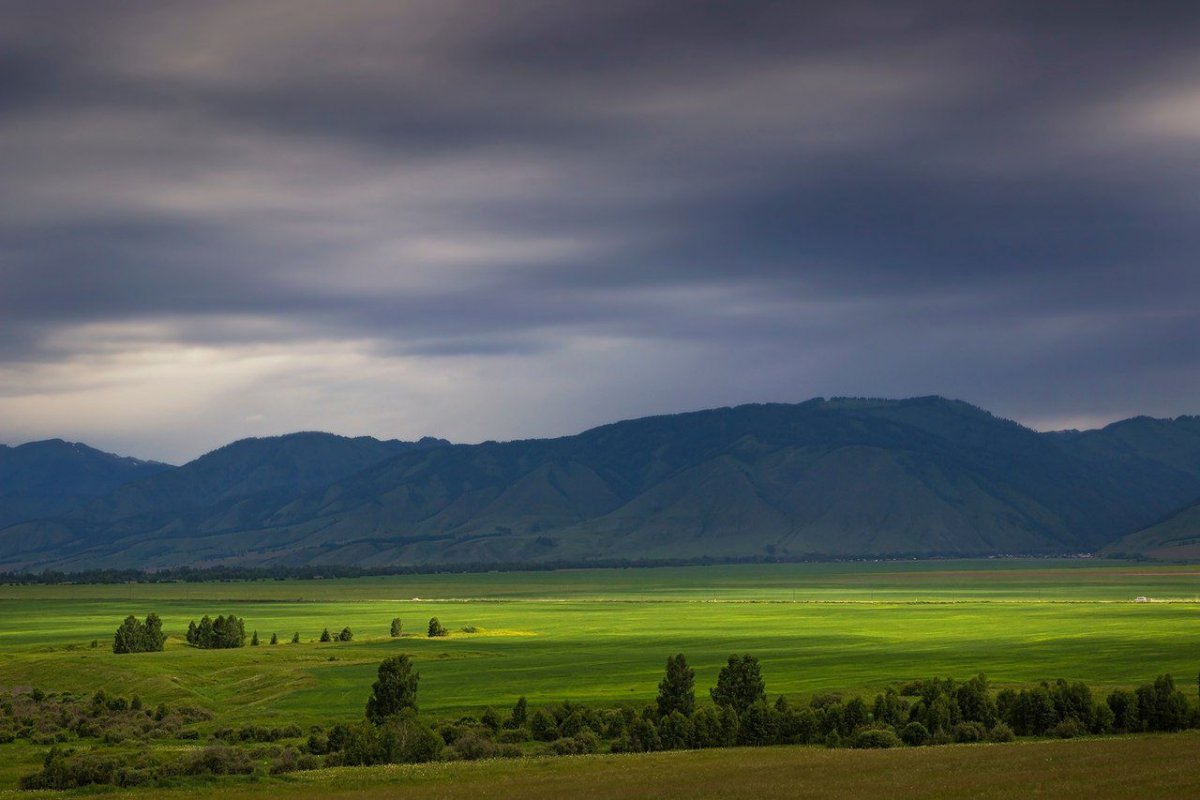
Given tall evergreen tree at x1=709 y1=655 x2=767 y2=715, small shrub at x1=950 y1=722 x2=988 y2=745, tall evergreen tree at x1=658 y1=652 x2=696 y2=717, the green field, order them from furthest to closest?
the green field → tall evergreen tree at x1=709 y1=655 x2=767 y2=715 → tall evergreen tree at x1=658 y1=652 x2=696 y2=717 → small shrub at x1=950 y1=722 x2=988 y2=745

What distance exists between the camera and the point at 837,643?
14275 centimetres

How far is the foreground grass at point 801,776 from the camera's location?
55.3 meters

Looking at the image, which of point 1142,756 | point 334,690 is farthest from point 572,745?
point 334,690

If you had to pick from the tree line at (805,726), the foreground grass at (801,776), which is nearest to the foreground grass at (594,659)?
the tree line at (805,726)

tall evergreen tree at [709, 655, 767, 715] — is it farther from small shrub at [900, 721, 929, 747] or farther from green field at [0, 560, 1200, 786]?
small shrub at [900, 721, 929, 747]

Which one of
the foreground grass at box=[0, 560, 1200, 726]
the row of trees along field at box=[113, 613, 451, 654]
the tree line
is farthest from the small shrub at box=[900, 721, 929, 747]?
the row of trees along field at box=[113, 613, 451, 654]

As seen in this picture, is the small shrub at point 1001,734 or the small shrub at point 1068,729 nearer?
the small shrub at point 1001,734

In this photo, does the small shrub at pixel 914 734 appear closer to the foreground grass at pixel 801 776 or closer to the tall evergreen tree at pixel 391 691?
the foreground grass at pixel 801 776

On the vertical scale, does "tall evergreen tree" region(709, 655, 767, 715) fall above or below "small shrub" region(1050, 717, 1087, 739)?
above

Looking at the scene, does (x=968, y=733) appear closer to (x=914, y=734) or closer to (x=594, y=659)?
(x=914, y=734)

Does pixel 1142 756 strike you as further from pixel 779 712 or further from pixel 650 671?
pixel 650 671

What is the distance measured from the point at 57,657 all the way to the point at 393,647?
104ft

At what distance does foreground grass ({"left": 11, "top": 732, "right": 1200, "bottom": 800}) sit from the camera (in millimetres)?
55281

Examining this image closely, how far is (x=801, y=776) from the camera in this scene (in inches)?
2420
